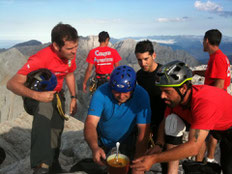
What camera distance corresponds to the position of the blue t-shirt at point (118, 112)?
4.24m

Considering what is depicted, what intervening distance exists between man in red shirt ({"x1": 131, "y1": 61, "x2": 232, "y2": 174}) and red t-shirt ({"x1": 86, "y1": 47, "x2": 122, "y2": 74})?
597 centimetres

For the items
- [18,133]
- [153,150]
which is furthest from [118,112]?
[18,133]

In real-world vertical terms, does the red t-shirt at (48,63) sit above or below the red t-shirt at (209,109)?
above

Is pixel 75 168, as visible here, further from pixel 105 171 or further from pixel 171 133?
pixel 171 133

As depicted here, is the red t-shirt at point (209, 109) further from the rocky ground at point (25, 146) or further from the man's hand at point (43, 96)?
the man's hand at point (43, 96)

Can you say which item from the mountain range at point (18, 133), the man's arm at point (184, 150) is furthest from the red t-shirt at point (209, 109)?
the mountain range at point (18, 133)

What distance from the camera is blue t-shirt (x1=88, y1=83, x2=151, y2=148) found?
4238 mm

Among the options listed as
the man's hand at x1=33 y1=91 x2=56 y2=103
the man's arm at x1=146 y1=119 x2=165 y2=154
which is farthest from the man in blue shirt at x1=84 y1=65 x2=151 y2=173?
the man's hand at x1=33 y1=91 x2=56 y2=103

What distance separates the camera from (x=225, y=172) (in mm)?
4148

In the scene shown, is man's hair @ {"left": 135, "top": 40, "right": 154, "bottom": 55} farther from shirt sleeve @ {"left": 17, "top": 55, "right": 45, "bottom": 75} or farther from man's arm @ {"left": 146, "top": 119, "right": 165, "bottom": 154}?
shirt sleeve @ {"left": 17, "top": 55, "right": 45, "bottom": 75}

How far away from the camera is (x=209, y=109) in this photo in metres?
3.40

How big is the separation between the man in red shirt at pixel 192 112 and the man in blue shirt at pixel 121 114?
1.61 feet

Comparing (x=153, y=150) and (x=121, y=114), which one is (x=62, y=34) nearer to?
(x=121, y=114)

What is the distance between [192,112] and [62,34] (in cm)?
327
